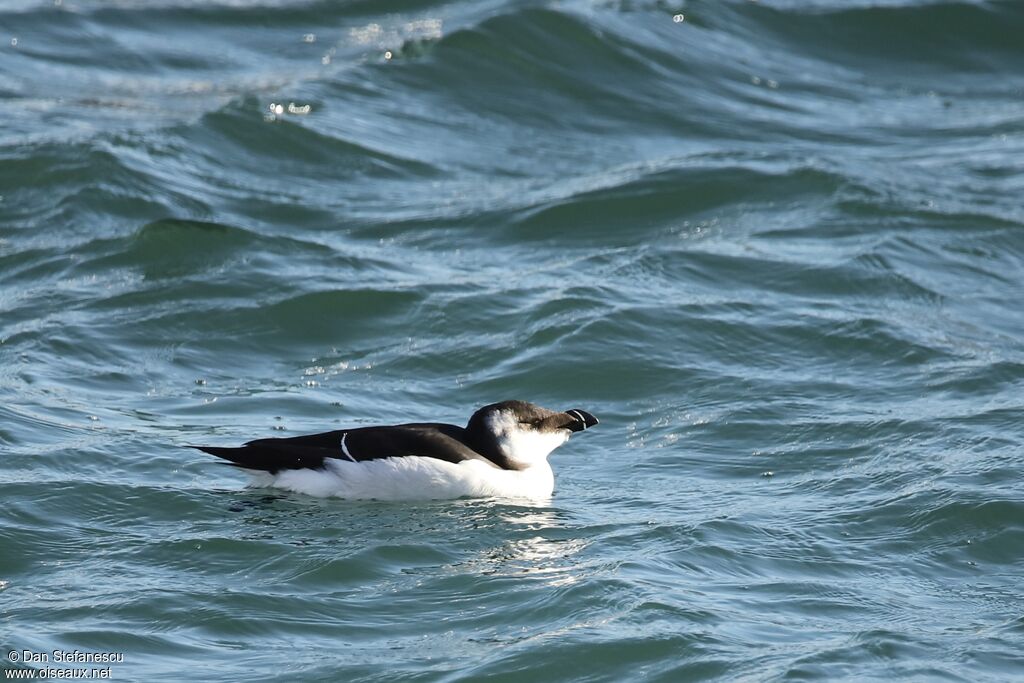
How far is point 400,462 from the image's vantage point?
8016mm

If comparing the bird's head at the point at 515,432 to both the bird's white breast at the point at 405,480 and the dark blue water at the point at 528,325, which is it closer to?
the bird's white breast at the point at 405,480

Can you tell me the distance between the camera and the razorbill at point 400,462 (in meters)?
8.03

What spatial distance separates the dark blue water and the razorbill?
4.7 inches

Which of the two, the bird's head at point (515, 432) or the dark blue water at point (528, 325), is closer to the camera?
the dark blue water at point (528, 325)

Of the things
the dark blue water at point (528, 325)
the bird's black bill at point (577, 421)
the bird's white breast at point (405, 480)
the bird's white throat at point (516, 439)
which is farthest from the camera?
the bird's black bill at point (577, 421)

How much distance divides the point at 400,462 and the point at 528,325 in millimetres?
3524

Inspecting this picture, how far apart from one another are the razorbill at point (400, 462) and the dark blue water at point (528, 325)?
12 cm

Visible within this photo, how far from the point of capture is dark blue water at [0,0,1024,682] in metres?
6.91

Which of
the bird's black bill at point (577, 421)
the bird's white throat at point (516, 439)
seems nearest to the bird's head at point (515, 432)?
the bird's white throat at point (516, 439)

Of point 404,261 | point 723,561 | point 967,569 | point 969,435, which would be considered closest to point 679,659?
point 723,561

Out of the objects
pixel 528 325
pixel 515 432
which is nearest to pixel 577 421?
pixel 515 432

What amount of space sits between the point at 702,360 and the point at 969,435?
2.04 meters

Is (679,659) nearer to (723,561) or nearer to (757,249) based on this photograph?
(723,561)

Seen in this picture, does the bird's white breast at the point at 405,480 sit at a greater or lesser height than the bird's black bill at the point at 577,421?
lesser
